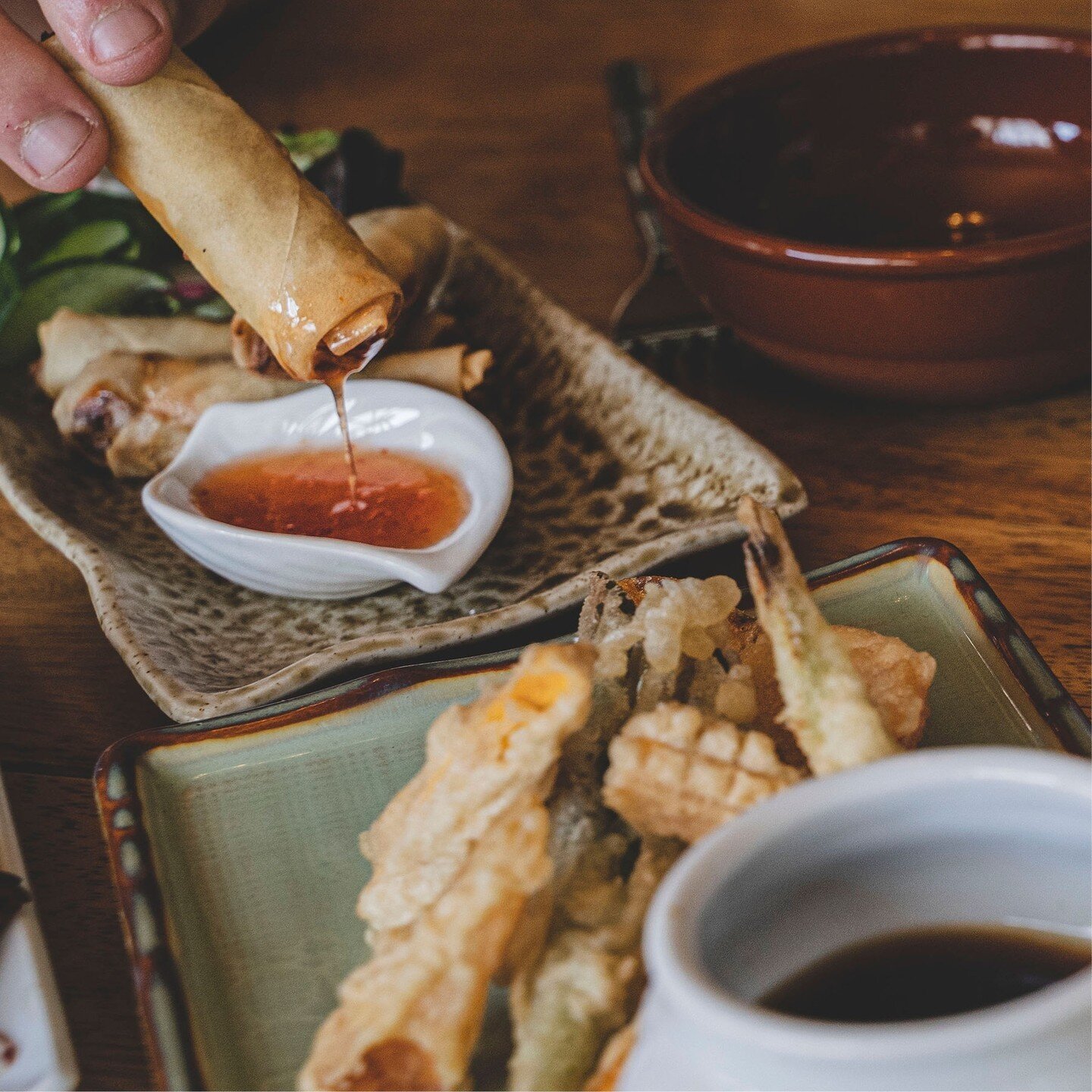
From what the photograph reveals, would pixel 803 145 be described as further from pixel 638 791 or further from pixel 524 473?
pixel 638 791

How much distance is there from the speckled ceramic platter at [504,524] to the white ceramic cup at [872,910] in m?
0.73

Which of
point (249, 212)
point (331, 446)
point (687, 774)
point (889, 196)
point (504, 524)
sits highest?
point (249, 212)

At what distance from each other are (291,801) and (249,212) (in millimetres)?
886

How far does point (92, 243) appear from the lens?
254 centimetres

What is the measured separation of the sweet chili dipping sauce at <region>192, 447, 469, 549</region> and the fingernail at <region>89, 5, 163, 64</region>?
670 millimetres

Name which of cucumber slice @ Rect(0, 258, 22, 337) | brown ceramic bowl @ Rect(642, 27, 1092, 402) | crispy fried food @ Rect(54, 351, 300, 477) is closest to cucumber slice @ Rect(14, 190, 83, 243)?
cucumber slice @ Rect(0, 258, 22, 337)

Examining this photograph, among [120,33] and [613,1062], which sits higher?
[120,33]

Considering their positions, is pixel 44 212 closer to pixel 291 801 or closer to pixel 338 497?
pixel 338 497

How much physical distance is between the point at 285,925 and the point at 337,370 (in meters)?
0.92

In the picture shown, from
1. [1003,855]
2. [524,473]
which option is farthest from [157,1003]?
[524,473]

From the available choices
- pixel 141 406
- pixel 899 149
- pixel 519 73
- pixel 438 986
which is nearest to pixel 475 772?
pixel 438 986

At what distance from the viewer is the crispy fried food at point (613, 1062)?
77 centimetres

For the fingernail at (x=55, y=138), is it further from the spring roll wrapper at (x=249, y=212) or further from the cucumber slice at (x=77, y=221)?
the cucumber slice at (x=77, y=221)

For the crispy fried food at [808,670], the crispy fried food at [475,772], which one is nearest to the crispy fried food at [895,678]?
the crispy fried food at [808,670]
